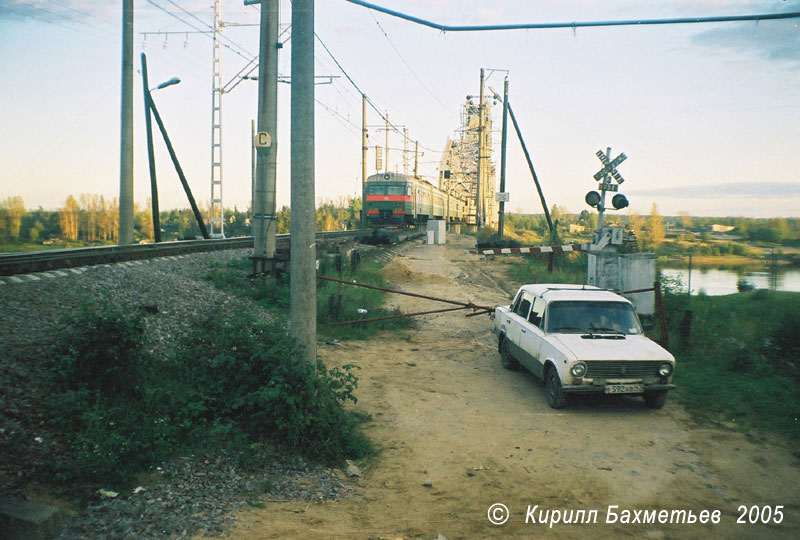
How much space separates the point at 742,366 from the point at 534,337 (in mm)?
3985

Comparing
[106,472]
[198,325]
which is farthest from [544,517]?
[198,325]

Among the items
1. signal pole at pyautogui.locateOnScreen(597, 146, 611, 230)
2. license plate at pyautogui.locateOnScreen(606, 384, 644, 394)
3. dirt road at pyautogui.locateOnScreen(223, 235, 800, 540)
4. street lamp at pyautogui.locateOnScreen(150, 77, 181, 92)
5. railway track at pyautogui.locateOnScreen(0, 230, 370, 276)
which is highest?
street lamp at pyautogui.locateOnScreen(150, 77, 181, 92)

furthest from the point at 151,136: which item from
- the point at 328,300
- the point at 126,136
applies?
the point at 328,300

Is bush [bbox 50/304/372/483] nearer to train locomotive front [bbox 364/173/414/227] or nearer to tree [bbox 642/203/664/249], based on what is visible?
tree [bbox 642/203/664/249]

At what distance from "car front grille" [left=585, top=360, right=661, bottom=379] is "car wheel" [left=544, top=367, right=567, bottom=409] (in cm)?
43

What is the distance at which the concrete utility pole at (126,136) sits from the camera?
18.9m

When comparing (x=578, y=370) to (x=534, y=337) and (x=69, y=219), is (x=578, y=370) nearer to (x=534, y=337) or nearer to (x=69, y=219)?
(x=534, y=337)

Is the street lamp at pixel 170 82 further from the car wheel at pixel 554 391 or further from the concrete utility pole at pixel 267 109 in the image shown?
the car wheel at pixel 554 391

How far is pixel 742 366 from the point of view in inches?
387

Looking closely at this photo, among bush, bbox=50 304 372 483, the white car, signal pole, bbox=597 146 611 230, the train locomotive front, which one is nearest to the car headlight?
the white car

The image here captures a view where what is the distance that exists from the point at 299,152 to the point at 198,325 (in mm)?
4455

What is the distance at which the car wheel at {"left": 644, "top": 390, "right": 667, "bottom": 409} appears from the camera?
7898 millimetres

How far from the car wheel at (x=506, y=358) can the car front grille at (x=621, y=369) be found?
95.2 inches

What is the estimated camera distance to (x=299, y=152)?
20.7 feet
